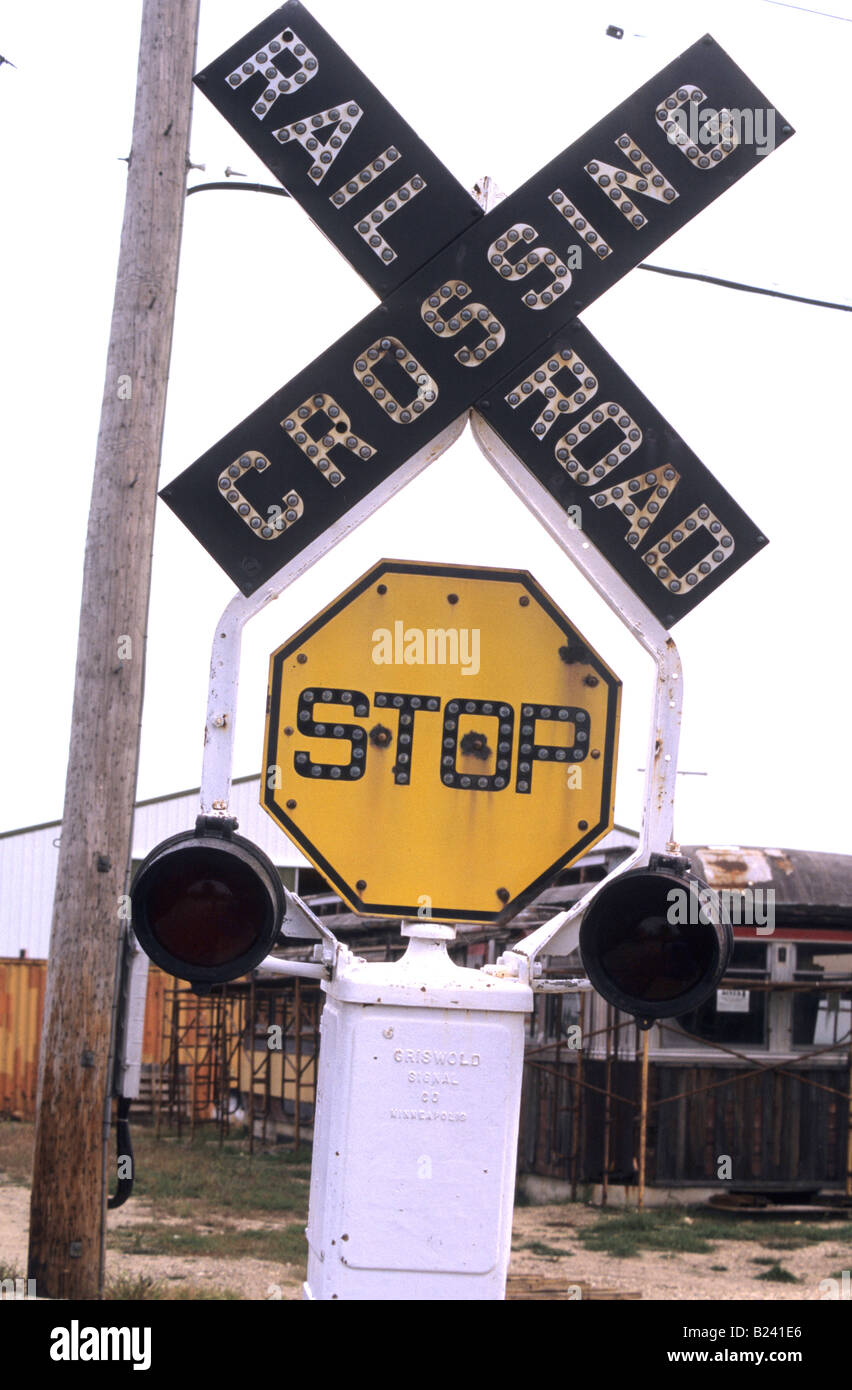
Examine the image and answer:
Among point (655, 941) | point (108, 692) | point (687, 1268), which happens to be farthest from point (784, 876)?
point (655, 941)

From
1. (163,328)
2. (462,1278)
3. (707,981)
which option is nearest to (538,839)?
(707,981)

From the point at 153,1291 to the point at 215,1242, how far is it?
4.59 m

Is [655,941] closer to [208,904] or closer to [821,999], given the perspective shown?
[208,904]

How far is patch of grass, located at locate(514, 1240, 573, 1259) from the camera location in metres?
14.1

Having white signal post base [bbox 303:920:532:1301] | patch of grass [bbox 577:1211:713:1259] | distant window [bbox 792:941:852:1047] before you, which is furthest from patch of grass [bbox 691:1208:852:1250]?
white signal post base [bbox 303:920:532:1301]

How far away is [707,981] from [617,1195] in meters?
16.3

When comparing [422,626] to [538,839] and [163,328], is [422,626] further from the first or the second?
[163,328]

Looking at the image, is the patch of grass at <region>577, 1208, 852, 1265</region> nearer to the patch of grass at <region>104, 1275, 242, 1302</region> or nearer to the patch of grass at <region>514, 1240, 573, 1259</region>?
the patch of grass at <region>514, 1240, 573, 1259</region>

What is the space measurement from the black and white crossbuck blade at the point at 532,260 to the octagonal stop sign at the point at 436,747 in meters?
0.19

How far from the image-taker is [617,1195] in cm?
1756

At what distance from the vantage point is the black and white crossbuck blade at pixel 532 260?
2.37m

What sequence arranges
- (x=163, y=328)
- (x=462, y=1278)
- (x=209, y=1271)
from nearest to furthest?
(x=462, y=1278), (x=163, y=328), (x=209, y=1271)

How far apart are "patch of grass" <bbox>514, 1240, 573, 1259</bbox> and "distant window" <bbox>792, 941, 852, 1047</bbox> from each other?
4.86 m

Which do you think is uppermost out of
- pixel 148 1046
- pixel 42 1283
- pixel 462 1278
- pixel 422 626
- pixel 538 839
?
pixel 422 626
